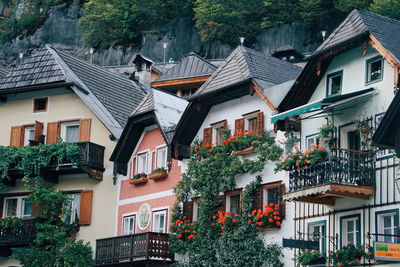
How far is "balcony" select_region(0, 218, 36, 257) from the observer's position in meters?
36.2

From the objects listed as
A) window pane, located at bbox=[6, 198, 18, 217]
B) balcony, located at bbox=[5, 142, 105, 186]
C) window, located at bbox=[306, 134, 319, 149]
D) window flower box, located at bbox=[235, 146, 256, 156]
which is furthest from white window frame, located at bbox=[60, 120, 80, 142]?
window, located at bbox=[306, 134, 319, 149]

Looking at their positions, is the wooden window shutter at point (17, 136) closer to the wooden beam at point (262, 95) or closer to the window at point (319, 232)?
the wooden beam at point (262, 95)

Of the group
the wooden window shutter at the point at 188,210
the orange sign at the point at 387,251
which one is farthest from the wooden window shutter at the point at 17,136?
the orange sign at the point at 387,251

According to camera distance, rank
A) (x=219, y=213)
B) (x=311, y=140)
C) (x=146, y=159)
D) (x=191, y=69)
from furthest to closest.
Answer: (x=191, y=69)
(x=146, y=159)
(x=219, y=213)
(x=311, y=140)

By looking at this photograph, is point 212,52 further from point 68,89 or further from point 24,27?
point 68,89

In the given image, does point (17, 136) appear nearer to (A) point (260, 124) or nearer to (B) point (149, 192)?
(B) point (149, 192)

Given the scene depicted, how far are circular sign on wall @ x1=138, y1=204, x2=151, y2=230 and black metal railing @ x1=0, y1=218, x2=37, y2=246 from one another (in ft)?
14.2

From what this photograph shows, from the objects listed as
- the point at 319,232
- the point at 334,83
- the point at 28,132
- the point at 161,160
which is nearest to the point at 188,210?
the point at 161,160

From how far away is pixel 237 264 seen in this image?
98.0 feet

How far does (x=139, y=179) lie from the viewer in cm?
3566

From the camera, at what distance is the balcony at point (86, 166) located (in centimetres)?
3653

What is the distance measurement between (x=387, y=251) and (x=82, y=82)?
19660 mm

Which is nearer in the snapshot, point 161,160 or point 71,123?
point 161,160

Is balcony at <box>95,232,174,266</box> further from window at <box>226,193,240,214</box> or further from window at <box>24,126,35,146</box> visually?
window at <box>24,126,35,146</box>
